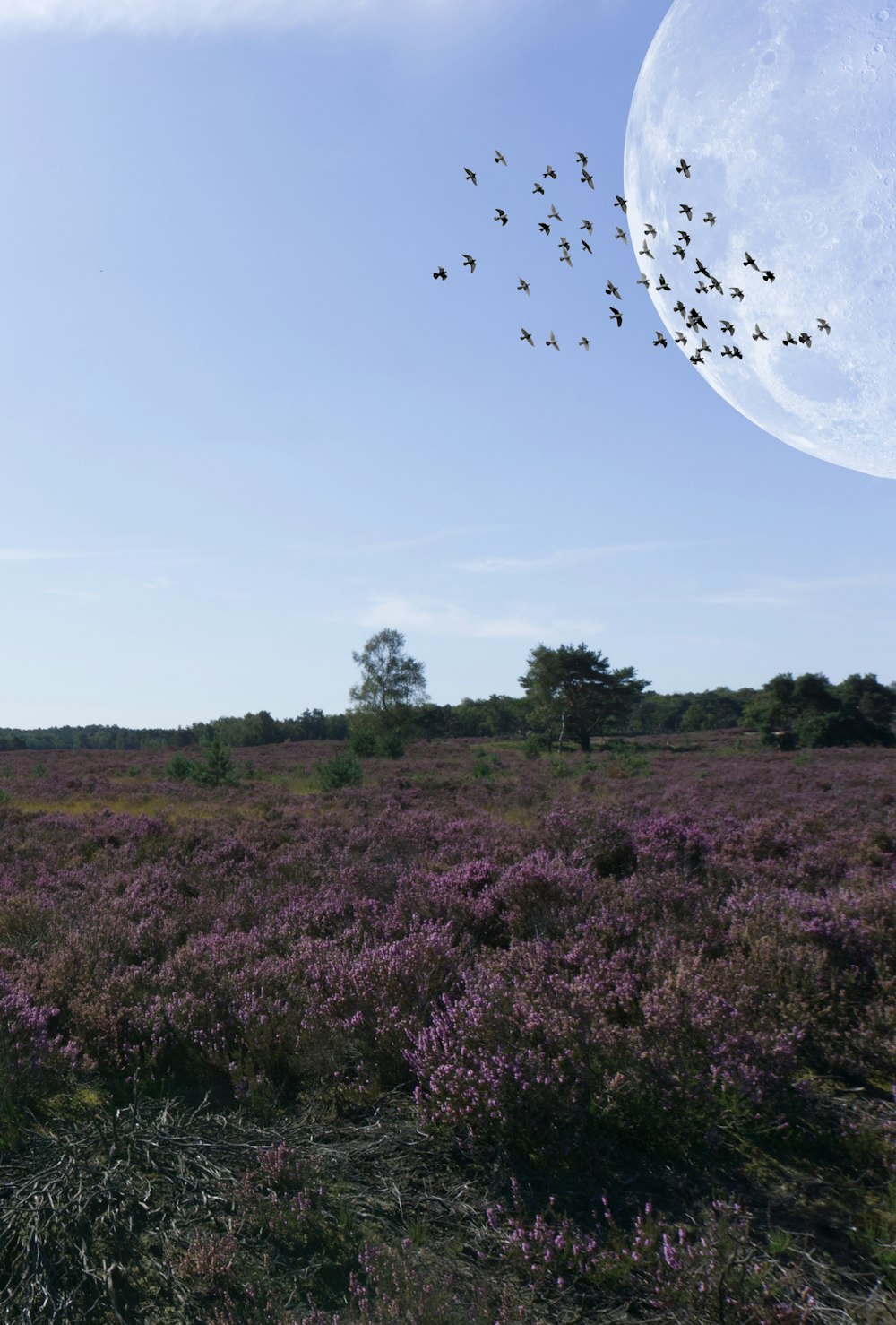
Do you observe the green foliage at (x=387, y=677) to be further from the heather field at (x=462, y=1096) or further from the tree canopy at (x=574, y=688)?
the heather field at (x=462, y=1096)

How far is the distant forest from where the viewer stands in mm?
45250

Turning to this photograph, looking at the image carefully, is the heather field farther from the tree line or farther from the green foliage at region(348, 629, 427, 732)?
the green foliage at region(348, 629, 427, 732)

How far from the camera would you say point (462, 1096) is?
145 inches

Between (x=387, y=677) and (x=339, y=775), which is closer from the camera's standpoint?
(x=339, y=775)

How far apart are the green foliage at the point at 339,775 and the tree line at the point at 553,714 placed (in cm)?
563

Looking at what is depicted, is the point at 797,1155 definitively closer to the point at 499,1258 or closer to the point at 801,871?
the point at 499,1258

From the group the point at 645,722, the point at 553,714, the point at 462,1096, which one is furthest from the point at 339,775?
the point at 645,722

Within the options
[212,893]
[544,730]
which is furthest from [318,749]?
[212,893]

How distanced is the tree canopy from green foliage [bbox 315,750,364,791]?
30.8 metres

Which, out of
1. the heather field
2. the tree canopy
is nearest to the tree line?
the tree canopy

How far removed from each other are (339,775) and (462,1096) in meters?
19.6

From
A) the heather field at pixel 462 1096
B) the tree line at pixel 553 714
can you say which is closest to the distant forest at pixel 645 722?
the tree line at pixel 553 714

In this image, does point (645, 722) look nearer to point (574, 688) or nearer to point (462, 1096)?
point (574, 688)

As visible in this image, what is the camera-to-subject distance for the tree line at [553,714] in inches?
1804
